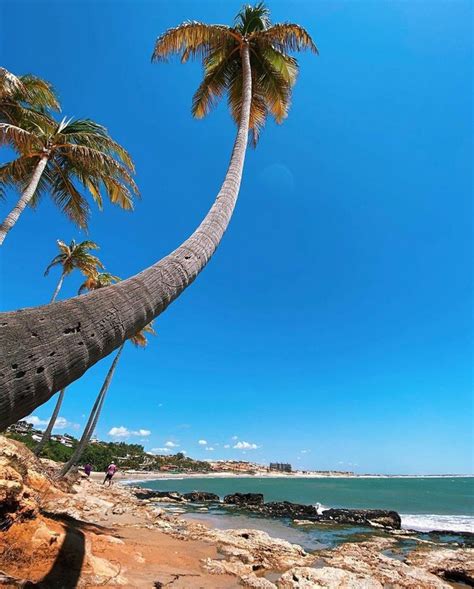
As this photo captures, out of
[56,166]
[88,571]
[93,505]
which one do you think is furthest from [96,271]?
[88,571]

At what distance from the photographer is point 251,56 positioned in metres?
10.3

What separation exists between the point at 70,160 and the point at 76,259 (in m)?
12.9

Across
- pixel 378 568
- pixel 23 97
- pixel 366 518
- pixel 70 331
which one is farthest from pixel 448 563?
pixel 23 97

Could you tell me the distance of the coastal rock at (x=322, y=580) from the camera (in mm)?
8125

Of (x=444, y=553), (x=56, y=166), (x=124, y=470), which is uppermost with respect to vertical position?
(x=56, y=166)

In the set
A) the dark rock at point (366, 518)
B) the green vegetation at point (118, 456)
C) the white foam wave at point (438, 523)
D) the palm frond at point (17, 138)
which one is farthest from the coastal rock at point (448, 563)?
the green vegetation at point (118, 456)

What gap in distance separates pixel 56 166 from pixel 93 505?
13.9m

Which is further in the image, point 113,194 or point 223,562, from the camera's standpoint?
point 113,194

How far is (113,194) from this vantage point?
12078mm

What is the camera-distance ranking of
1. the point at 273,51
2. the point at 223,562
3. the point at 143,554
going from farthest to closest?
1. the point at 273,51
2. the point at 223,562
3. the point at 143,554

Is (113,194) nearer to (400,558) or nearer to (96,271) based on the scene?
(96,271)

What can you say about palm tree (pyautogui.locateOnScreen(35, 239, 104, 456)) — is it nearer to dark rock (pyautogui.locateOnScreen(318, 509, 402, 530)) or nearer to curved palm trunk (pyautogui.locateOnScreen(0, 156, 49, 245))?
curved palm trunk (pyautogui.locateOnScreen(0, 156, 49, 245))

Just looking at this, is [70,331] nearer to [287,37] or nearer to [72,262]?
[287,37]

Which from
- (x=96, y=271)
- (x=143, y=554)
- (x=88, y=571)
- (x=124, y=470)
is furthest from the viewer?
(x=124, y=470)
